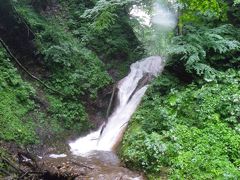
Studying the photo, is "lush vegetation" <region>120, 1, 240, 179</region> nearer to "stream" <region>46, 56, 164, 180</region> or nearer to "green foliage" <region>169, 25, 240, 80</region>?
"green foliage" <region>169, 25, 240, 80</region>

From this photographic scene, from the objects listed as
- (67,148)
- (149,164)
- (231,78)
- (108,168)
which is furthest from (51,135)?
(231,78)

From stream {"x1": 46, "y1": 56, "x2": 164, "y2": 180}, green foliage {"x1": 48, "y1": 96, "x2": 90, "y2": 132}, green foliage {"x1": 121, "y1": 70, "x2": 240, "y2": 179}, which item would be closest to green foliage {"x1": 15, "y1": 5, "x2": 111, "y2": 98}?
green foliage {"x1": 48, "y1": 96, "x2": 90, "y2": 132}

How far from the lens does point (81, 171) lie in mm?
7910

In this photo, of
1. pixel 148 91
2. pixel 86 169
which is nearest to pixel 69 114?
pixel 148 91

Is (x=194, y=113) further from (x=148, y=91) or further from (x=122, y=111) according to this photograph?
(x=122, y=111)

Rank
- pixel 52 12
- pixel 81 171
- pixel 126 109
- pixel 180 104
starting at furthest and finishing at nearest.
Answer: pixel 52 12 < pixel 126 109 < pixel 180 104 < pixel 81 171

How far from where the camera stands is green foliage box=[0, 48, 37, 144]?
9375 millimetres

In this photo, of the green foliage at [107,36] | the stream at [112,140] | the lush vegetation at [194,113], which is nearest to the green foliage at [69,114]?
the stream at [112,140]

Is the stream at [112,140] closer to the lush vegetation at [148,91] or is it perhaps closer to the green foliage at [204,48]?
the lush vegetation at [148,91]

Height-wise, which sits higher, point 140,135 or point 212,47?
point 212,47

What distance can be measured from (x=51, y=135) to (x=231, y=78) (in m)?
6.44

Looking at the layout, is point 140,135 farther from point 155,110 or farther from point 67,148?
point 67,148

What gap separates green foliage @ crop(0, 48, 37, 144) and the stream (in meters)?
1.20

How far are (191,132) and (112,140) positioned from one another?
11.5ft
